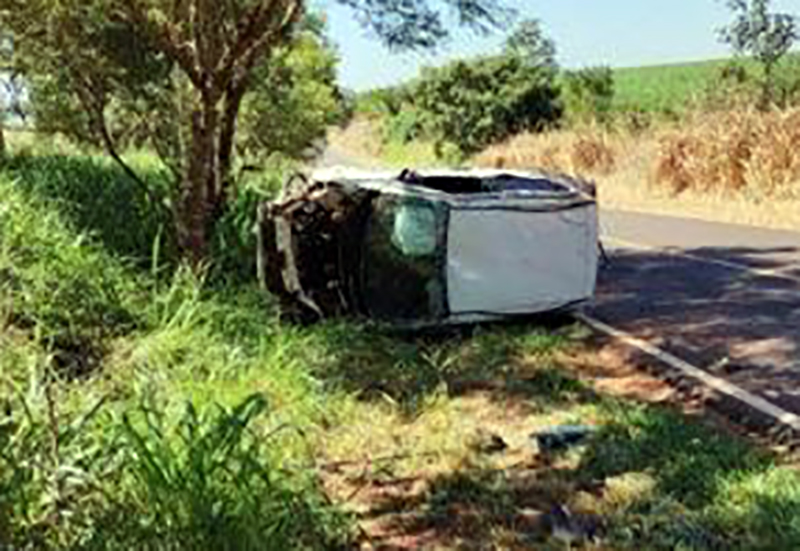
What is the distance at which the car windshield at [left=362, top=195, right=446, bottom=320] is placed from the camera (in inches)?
361

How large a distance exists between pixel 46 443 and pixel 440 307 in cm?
484

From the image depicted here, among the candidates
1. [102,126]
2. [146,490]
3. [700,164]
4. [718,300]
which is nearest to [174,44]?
[102,126]

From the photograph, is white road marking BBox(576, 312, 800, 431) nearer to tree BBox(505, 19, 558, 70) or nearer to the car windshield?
the car windshield

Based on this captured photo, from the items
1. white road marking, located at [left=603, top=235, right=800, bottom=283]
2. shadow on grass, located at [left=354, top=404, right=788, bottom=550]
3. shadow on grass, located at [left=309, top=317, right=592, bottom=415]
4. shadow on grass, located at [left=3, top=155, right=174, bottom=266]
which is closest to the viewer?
shadow on grass, located at [left=354, top=404, right=788, bottom=550]

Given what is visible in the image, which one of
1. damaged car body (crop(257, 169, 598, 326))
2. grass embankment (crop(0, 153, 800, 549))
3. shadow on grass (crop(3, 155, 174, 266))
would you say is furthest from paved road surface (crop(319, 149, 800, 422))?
shadow on grass (crop(3, 155, 174, 266))

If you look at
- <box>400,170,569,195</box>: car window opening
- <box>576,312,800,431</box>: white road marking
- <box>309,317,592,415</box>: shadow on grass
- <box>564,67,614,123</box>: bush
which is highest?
<box>564,67,614,123</box>: bush

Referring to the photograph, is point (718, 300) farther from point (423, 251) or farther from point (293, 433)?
point (293, 433)

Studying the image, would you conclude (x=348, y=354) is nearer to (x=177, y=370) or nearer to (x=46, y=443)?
(x=177, y=370)

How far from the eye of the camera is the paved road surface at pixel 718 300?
807 centimetres

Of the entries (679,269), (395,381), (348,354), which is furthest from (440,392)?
(679,269)

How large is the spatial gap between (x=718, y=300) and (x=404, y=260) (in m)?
3.45

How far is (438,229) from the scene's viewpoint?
9133mm

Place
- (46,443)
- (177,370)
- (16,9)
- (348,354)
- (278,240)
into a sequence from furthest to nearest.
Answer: (16,9), (278,240), (348,354), (177,370), (46,443)

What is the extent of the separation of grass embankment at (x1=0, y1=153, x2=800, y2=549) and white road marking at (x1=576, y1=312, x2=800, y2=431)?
0.36 meters
